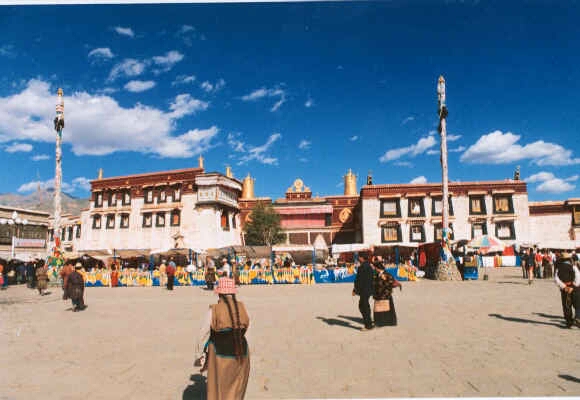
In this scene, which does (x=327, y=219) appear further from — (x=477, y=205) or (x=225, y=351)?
(x=225, y=351)

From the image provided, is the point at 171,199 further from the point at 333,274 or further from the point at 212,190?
the point at 333,274

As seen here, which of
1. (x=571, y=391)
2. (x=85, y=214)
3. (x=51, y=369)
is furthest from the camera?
(x=85, y=214)

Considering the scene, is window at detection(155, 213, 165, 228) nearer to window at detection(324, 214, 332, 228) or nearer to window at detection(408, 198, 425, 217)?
window at detection(324, 214, 332, 228)

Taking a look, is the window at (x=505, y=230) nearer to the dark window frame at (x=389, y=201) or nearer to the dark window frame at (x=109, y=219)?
the dark window frame at (x=389, y=201)

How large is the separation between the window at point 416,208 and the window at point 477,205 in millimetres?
4533

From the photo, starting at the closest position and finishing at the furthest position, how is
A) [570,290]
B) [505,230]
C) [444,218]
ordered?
1. [570,290]
2. [444,218]
3. [505,230]

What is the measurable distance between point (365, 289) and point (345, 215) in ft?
118

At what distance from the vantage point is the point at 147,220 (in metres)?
42.7

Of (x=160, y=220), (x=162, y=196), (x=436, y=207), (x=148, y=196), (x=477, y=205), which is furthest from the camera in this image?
(x=148, y=196)

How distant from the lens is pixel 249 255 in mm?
27875

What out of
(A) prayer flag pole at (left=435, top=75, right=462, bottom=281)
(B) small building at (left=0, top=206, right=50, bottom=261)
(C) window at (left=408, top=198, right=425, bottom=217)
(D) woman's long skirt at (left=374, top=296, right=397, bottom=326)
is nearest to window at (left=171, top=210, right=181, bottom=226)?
(B) small building at (left=0, top=206, right=50, bottom=261)

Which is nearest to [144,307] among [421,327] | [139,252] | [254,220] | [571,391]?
[421,327]

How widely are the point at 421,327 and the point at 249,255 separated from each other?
66.9 ft

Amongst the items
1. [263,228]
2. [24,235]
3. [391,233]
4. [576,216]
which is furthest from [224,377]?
[576,216]
